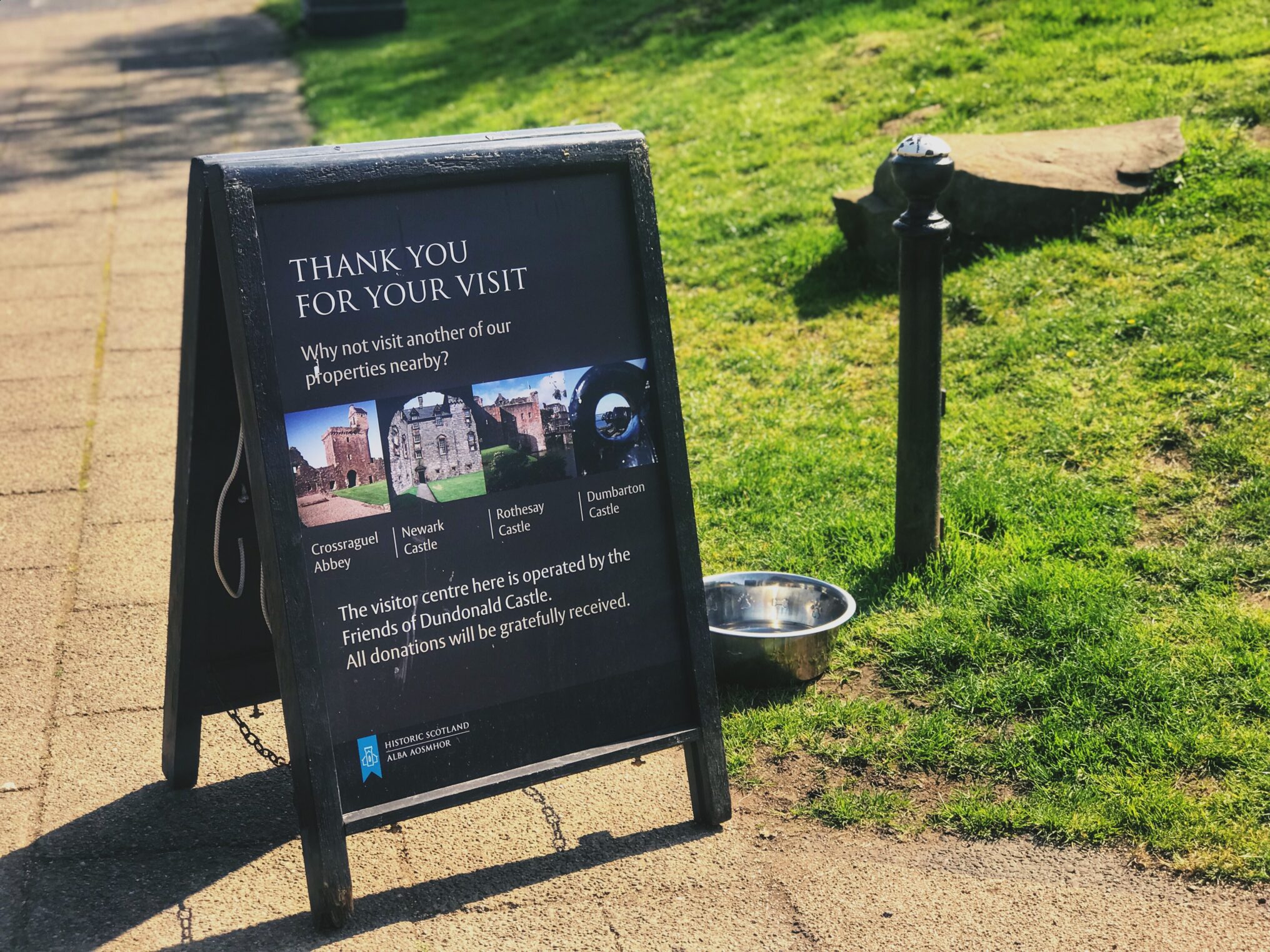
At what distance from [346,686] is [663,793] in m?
1.04

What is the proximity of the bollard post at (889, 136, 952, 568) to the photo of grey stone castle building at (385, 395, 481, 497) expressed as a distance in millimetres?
1766

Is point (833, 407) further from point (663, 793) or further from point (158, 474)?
point (158, 474)

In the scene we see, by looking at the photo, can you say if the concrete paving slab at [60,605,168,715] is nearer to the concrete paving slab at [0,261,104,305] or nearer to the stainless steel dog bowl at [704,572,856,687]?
the stainless steel dog bowl at [704,572,856,687]

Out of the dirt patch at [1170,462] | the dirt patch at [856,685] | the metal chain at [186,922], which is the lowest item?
the dirt patch at [856,685]

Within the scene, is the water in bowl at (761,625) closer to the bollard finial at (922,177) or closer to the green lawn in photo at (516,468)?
the green lawn in photo at (516,468)

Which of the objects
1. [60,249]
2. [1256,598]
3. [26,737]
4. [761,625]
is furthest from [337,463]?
[60,249]

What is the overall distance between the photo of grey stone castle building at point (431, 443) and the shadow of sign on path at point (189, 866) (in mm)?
1034

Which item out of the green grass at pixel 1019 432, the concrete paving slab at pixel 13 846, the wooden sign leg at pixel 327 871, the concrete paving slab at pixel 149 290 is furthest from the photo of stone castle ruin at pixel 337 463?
the concrete paving slab at pixel 149 290

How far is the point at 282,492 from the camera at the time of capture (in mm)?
2836

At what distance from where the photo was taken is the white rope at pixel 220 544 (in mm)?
3219

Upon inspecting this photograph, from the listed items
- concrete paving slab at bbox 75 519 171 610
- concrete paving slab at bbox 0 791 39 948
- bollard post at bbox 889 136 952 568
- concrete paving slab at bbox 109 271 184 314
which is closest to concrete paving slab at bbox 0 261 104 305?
concrete paving slab at bbox 109 271 184 314

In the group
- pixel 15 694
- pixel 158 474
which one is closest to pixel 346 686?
pixel 15 694

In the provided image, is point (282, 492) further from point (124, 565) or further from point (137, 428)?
point (137, 428)

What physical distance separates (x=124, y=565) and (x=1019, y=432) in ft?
11.8
